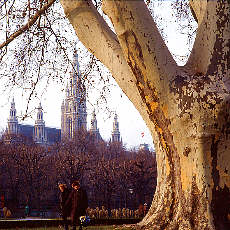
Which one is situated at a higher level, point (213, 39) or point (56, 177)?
point (56, 177)

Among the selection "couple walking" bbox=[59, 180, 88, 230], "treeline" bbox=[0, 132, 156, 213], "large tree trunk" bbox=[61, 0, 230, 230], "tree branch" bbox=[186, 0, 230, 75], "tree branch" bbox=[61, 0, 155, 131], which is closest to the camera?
"large tree trunk" bbox=[61, 0, 230, 230]

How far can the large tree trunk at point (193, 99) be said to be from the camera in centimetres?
471

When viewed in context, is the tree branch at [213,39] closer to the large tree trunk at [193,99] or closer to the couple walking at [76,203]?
the large tree trunk at [193,99]

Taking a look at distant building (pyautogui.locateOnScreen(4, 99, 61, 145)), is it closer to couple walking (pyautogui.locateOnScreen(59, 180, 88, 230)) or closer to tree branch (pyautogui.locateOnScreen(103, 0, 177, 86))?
couple walking (pyautogui.locateOnScreen(59, 180, 88, 230))

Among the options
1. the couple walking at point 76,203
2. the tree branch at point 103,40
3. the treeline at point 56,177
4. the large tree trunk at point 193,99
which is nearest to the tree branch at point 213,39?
the large tree trunk at point 193,99

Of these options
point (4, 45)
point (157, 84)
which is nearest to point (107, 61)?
point (157, 84)

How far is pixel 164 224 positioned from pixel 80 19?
314cm

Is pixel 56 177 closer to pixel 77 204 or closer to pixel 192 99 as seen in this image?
pixel 77 204

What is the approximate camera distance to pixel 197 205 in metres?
4.84

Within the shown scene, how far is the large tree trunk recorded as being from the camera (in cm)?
471

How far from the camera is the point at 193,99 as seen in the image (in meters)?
4.71

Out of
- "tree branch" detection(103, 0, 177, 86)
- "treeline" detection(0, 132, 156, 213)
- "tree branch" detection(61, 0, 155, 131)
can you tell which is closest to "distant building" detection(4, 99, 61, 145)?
"treeline" detection(0, 132, 156, 213)

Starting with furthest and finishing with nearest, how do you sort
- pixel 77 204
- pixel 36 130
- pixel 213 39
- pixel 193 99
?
pixel 36 130 → pixel 77 204 → pixel 213 39 → pixel 193 99

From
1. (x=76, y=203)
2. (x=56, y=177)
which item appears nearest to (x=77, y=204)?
(x=76, y=203)
